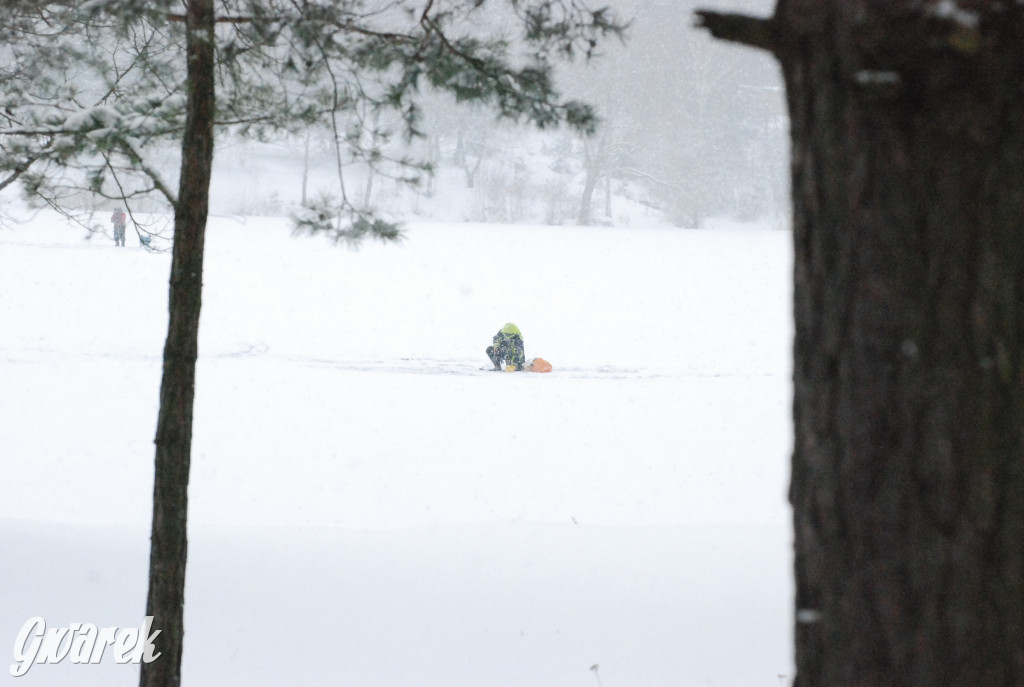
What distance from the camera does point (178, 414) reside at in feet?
12.2

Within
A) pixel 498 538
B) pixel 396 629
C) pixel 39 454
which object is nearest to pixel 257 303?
pixel 39 454

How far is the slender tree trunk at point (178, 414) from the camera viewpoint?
12.1 feet

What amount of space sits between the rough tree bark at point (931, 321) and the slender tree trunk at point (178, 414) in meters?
2.85

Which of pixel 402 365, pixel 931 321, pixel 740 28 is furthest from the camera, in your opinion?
pixel 402 365

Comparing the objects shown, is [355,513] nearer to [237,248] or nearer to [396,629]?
[396,629]

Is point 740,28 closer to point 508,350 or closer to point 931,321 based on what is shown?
point 931,321

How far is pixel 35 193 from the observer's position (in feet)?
15.9

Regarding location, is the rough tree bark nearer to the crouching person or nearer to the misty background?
the crouching person

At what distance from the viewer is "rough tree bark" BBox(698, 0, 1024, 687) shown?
127cm

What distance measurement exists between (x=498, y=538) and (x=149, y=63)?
12.5 ft

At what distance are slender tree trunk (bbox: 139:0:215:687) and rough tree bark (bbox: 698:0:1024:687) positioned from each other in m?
2.85

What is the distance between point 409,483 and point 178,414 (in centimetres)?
597

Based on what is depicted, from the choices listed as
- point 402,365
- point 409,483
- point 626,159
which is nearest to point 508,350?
point 402,365

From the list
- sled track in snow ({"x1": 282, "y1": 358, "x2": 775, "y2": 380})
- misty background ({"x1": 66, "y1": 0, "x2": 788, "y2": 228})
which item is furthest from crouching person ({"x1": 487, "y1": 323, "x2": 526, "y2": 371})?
misty background ({"x1": 66, "y1": 0, "x2": 788, "y2": 228})
